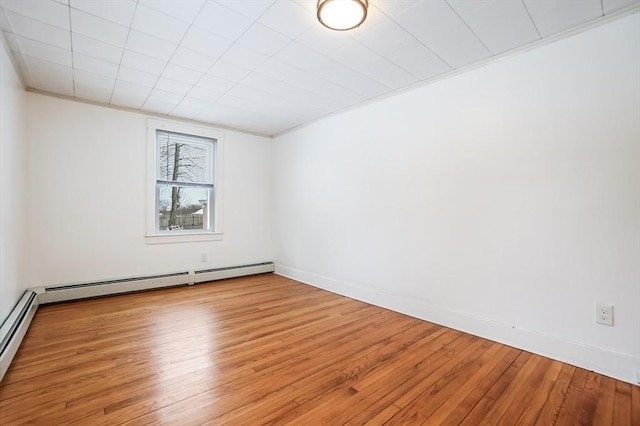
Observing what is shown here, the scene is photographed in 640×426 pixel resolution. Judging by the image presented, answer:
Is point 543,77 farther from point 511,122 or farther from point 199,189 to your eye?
point 199,189

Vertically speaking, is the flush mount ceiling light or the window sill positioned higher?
the flush mount ceiling light

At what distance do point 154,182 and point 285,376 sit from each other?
3.37 m

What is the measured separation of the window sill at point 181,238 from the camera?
409 cm

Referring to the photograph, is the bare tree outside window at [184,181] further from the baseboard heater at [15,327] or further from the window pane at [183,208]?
the baseboard heater at [15,327]

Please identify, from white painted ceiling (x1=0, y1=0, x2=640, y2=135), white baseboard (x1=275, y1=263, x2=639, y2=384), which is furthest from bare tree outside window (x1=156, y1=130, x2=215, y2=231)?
white baseboard (x1=275, y1=263, x2=639, y2=384)

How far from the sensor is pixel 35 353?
218 cm

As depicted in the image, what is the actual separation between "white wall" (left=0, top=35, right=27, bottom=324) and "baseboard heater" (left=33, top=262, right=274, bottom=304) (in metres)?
0.30

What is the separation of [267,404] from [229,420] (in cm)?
22

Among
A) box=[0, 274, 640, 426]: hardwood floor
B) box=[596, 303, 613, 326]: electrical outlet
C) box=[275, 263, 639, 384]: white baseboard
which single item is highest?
box=[596, 303, 613, 326]: electrical outlet

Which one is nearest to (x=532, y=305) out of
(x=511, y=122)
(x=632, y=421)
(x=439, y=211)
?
(x=632, y=421)

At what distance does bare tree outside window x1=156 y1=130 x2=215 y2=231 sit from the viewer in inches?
169

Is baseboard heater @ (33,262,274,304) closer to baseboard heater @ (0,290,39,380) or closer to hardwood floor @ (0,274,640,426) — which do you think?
baseboard heater @ (0,290,39,380)

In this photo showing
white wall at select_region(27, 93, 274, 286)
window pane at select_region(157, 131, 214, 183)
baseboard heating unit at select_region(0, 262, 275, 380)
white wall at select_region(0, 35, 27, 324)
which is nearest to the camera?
baseboard heating unit at select_region(0, 262, 275, 380)

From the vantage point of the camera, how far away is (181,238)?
4328 mm
